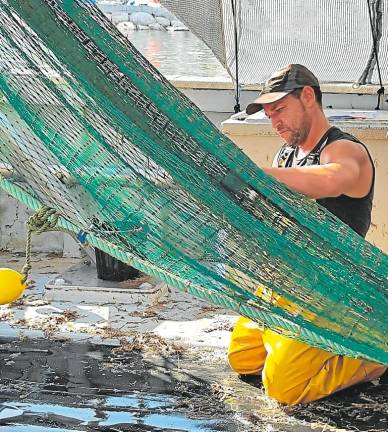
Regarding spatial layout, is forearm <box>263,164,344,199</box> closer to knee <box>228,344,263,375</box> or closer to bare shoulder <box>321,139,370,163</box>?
bare shoulder <box>321,139,370,163</box>

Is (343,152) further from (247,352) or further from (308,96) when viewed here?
(247,352)

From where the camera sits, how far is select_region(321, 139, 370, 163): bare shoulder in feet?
13.0

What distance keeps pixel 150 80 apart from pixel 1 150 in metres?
0.62

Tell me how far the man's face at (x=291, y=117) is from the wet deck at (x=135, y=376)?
3.99 ft

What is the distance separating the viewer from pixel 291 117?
4129 millimetres

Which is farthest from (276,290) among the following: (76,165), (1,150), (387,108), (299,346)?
(387,108)

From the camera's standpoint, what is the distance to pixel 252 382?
439cm

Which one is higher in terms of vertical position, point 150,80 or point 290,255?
point 150,80

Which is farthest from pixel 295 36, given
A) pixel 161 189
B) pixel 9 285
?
pixel 9 285

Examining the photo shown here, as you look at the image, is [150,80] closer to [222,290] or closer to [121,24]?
[222,290]

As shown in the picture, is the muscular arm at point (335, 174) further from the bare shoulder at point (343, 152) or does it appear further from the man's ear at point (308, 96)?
the man's ear at point (308, 96)

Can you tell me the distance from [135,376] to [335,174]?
1.39 m

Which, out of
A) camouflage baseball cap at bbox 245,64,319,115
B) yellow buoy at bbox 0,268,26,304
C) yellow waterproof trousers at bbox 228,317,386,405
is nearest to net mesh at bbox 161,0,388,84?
camouflage baseball cap at bbox 245,64,319,115

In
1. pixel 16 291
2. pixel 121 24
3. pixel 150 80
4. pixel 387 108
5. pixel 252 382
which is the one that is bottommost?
pixel 252 382
